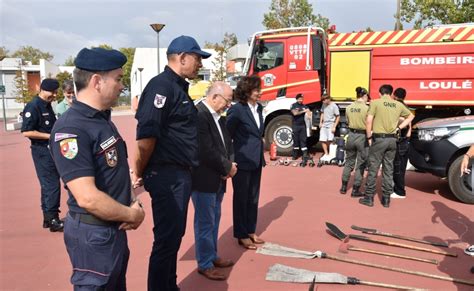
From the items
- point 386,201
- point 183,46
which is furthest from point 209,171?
point 386,201

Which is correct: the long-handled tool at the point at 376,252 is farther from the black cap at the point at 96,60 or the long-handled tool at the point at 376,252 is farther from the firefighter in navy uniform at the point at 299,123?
the firefighter in navy uniform at the point at 299,123

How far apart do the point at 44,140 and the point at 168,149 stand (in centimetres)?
266

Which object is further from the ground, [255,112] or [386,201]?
[255,112]

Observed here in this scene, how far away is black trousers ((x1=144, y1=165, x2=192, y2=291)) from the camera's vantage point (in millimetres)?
2740

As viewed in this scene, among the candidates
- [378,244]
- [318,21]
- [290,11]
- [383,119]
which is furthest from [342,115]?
[318,21]

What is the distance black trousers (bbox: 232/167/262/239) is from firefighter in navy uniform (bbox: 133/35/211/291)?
1372mm

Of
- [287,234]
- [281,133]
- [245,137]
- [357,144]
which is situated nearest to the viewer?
[245,137]

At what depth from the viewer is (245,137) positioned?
424 centimetres

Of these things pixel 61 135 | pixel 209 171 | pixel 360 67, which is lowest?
pixel 209 171

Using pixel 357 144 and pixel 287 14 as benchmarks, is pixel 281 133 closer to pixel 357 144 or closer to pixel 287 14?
pixel 357 144

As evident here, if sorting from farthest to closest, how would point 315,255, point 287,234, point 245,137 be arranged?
point 287,234, point 245,137, point 315,255

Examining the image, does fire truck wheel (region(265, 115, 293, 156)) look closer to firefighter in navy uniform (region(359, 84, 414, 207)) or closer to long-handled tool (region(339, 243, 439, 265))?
firefighter in navy uniform (region(359, 84, 414, 207))

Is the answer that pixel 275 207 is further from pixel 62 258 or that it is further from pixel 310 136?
pixel 310 136

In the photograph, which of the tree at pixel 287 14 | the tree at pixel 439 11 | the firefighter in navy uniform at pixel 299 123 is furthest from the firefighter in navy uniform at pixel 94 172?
the tree at pixel 287 14
